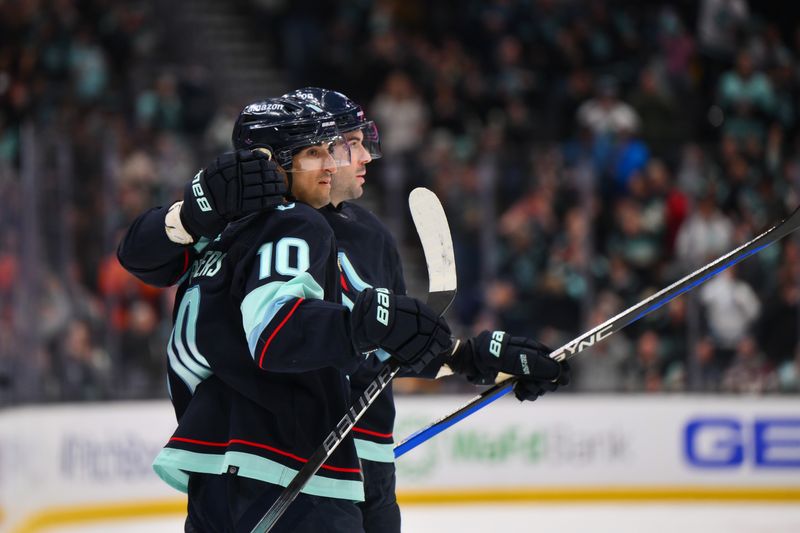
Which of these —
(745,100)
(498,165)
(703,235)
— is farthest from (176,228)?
(745,100)

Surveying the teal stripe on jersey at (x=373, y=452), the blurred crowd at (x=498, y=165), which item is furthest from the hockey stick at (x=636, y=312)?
the blurred crowd at (x=498, y=165)

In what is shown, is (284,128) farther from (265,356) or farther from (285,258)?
(265,356)

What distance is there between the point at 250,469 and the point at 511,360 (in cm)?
65

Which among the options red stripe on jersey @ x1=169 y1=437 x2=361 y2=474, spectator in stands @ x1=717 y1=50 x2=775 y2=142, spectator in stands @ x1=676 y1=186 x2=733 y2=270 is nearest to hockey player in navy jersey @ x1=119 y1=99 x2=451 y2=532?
red stripe on jersey @ x1=169 y1=437 x2=361 y2=474

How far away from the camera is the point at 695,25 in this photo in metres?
8.97

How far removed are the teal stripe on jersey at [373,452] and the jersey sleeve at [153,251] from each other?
2.08 ft

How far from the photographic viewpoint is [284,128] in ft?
7.63

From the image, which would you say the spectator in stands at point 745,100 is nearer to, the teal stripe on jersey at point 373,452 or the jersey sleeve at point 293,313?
the teal stripe on jersey at point 373,452

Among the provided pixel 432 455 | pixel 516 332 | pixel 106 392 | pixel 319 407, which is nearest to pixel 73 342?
pixel 106 392

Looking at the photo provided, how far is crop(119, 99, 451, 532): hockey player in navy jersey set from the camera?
6.81ft

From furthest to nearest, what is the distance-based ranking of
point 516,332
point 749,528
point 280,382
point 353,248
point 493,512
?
point 516,332 → point 493,512 → point 749,528 → point 353,248 → point 280,382

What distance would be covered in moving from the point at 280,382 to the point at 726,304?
4.71 meters

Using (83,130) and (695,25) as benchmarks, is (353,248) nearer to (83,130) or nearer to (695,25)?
(83,130)

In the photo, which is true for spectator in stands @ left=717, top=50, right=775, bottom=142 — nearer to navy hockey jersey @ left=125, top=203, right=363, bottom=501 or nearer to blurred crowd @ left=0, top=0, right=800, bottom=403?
blurred crowd @ left=0, top=0, right=800, bottom=403
